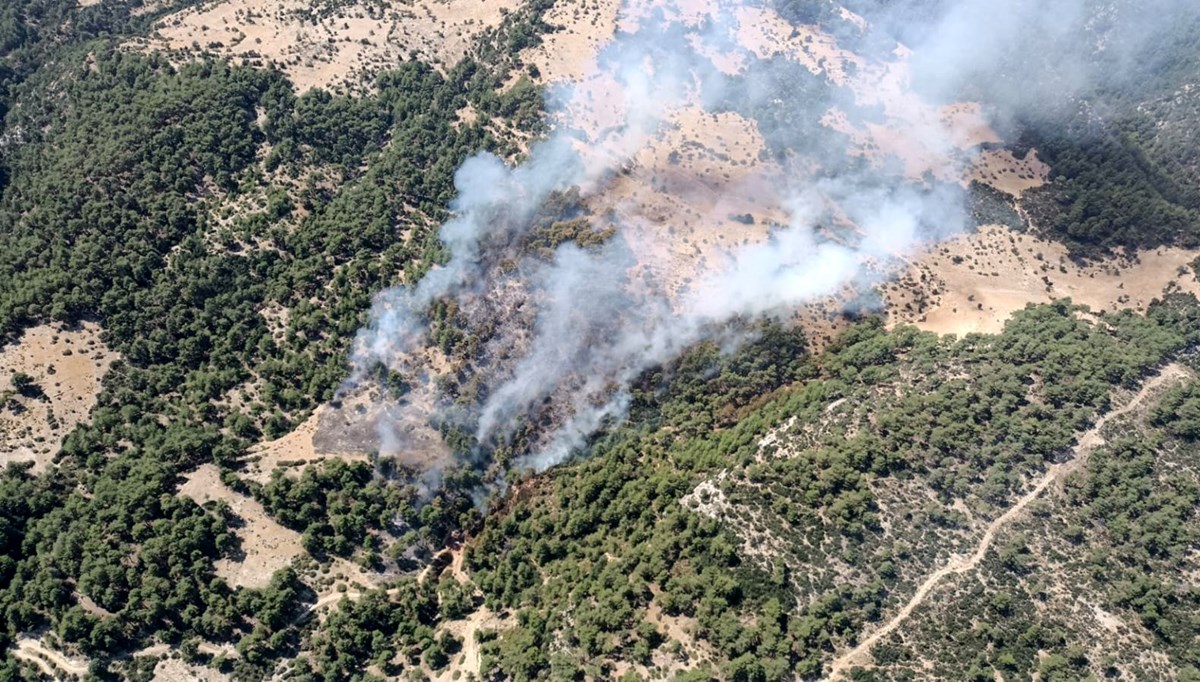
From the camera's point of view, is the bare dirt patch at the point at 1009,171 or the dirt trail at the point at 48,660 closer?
the dirt trail at the point at 48,660

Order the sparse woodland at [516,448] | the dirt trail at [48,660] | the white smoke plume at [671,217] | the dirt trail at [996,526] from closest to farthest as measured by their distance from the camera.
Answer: the dirt trail at [996,526], the sparse woodland at [516,448], the dirt trail at [48,660], the white smoke plume at [671,217]

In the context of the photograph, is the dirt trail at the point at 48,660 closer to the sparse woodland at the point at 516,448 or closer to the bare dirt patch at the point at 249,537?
the sparse woodland at the point at 516,448

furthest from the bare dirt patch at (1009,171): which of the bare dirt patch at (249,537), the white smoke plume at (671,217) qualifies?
the bare dirt patch at (249,537)

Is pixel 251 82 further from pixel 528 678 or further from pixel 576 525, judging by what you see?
pixel 528 678

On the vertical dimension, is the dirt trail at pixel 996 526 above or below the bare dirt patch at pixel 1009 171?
below

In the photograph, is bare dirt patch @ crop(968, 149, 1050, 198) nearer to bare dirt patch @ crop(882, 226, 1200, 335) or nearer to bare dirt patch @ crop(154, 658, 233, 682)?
bare dirt patch @ crop(882, 226, 1200, 335)

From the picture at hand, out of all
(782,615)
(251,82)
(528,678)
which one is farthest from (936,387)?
(251,82)
